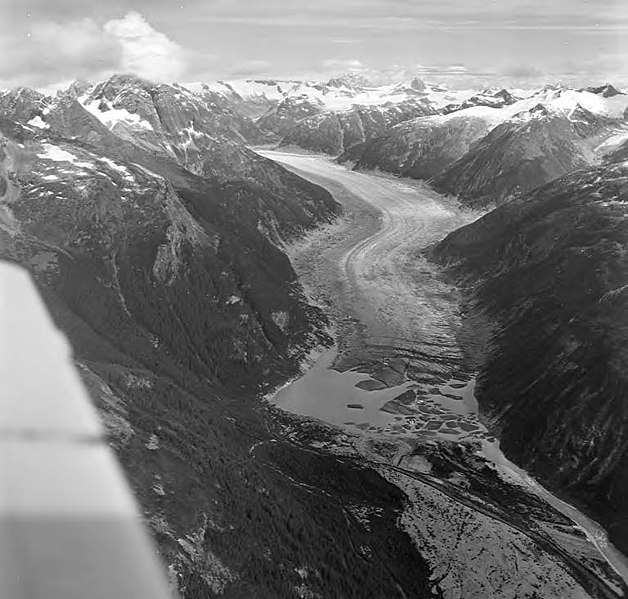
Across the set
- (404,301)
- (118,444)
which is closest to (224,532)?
(118,444)

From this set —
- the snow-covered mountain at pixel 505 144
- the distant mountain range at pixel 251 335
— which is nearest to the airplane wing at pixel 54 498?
the distant mountain range at pixel 251 335

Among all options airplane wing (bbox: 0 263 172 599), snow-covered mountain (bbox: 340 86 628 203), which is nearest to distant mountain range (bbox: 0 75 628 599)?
airplane wing (bbox: 0 263 172 599)

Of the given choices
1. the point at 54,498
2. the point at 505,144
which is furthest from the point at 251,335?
the point at 505,144

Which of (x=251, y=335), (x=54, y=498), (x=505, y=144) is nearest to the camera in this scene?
(x=54, y=498)

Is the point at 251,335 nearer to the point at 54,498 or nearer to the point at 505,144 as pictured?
the point at 54,498

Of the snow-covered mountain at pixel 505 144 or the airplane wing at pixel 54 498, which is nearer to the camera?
the airplane wing at pixel 54 498

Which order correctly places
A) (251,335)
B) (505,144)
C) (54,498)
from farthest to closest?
(505,144) < (251,335) < (54,498)

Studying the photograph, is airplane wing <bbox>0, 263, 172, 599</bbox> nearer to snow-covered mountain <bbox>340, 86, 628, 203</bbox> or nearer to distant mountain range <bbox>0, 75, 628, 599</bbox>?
distant mountain range <bbox>0, 75, 628, 599</bbox>

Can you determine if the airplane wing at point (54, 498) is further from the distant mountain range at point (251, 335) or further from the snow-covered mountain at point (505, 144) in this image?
the snow-covered mountain at point (505, 144)
